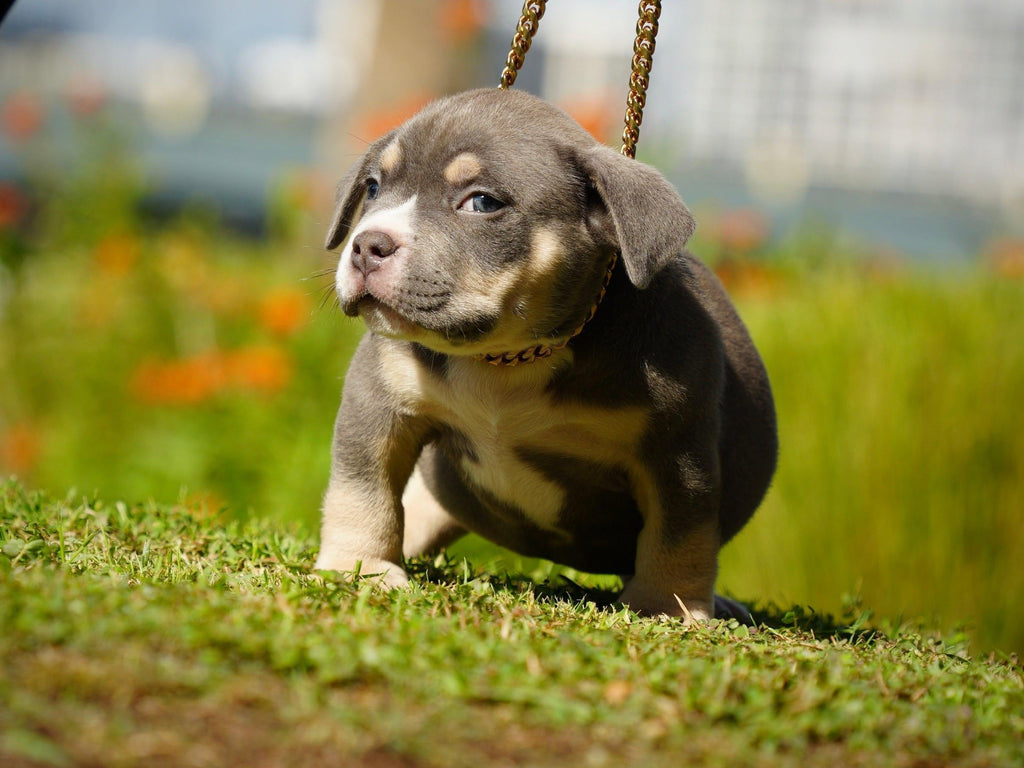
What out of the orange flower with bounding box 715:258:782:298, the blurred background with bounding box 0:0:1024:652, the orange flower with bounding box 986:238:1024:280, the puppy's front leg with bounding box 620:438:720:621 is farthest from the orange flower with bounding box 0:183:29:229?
the orange flower with bounding box 986:238:1024:280

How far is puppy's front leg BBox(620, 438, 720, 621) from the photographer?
406 centimetres

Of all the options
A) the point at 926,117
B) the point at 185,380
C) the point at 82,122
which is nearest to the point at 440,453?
the point at 185,380

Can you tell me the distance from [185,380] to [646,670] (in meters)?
6.52

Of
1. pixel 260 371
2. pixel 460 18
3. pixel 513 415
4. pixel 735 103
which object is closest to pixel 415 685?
pixel 513 415

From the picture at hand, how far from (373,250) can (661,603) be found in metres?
1.59

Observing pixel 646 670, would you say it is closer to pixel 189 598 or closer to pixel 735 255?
pixel 189 598

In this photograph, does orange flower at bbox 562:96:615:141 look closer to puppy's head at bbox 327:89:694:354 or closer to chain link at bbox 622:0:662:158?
chain link at bbox 622:0:662:158

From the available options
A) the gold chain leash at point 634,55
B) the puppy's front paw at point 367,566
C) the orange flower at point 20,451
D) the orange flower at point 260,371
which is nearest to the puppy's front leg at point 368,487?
the puppy's front paw at point 367,566

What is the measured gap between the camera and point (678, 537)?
4.12 m

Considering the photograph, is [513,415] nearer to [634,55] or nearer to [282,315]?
[634,55]

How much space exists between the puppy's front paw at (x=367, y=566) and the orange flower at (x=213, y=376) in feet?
14.7

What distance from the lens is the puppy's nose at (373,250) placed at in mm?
3777

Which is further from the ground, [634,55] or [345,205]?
[634,55]

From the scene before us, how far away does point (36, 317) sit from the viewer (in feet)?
36.2
